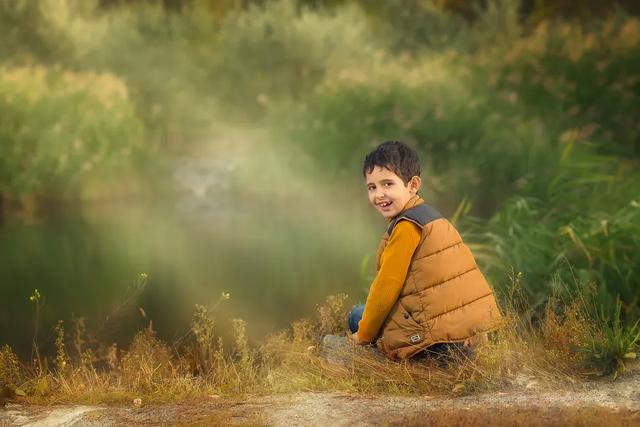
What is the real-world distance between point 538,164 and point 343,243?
192 cm

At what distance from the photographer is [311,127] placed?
A: 1130 cm

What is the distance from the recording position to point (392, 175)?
10.0 ft

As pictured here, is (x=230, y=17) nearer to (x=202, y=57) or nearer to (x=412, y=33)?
(x=202, y=57)

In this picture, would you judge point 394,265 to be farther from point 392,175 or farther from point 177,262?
point 177,262

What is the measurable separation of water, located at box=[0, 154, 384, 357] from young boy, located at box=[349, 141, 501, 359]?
181cm

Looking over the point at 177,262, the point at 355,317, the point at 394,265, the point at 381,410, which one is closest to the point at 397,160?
the point at 394,265

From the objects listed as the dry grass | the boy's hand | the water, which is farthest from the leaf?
the boy's hand

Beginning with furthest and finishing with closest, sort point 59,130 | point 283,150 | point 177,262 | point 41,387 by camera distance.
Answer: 1. point 283,150
2. point 59,130
3. point 177,262
4. point 41,387

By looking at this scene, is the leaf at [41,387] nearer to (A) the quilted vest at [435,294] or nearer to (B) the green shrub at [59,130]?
(A) the quilted vest at [435,294]

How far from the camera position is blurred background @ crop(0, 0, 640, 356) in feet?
19.7

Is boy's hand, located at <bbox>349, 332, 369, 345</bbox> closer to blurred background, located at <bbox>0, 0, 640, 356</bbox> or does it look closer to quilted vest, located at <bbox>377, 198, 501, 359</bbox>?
quilted vest, located at <bbox>377, 198, 501, 359</bbox>

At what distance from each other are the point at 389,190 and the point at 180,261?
5.10 m

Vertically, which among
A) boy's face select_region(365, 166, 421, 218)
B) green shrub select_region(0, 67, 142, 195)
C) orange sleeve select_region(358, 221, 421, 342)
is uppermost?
green shrub select_region(0, 67, 142, 195)

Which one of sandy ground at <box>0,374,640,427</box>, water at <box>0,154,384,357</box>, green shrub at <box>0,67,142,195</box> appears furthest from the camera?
green shrub at <box>0,67,142,195</box>
